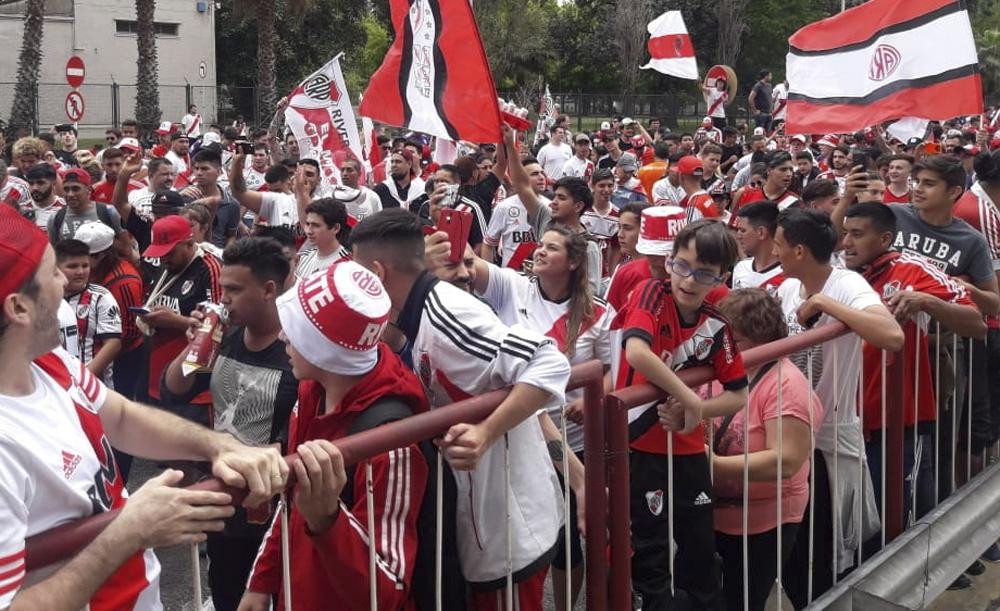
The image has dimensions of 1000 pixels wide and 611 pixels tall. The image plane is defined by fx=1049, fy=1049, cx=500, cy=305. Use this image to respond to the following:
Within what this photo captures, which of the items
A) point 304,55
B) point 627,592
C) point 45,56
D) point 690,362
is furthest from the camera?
point 304,55

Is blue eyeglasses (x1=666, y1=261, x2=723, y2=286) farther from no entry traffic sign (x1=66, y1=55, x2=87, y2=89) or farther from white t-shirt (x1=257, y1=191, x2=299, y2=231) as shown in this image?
no entry traffic sign (x1=66, y1=55, x2=87, y2=89)

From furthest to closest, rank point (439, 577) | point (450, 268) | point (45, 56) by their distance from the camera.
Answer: point (45, 56), point (450, 268), point (439, 577)

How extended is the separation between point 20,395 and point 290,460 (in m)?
0.59

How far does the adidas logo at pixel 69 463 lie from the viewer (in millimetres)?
2189

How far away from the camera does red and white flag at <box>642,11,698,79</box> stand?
1580cm

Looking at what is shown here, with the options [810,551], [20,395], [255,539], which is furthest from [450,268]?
[20,395]

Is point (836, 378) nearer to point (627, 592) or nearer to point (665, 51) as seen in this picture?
point (627, 592)

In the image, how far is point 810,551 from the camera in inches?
164

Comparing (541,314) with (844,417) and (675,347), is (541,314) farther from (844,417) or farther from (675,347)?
(844,417)

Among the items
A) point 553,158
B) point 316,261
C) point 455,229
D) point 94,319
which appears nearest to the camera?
point 455,229

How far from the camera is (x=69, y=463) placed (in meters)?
2.21

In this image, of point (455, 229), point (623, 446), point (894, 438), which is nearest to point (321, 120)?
point (455, 229)

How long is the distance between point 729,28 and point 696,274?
45.7m

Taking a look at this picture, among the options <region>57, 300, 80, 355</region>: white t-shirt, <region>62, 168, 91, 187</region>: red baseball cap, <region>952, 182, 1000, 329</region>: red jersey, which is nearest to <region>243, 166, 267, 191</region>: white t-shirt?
<region>62, 168, 91, 187</region>: red baseball cap
